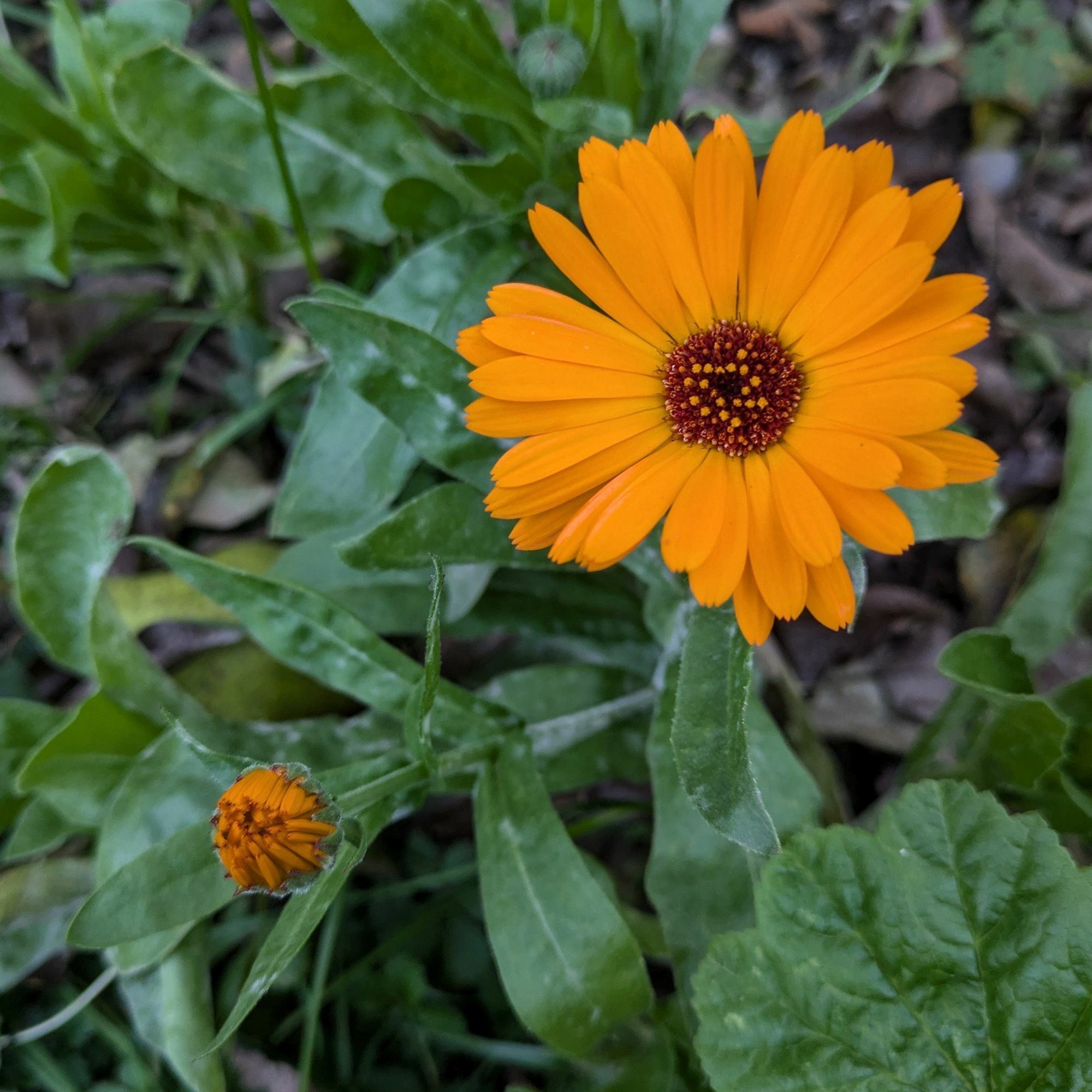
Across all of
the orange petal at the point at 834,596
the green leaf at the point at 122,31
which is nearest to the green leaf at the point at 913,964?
the orange petal at the point at 834,596

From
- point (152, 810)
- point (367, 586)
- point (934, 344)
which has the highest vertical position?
point (934, 344)

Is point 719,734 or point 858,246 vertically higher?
point 858,246

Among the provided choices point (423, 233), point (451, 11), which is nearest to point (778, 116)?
point (423, 233)

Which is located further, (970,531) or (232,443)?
(232,443)

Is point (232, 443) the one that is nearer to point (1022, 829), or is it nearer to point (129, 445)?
point (129, 445)

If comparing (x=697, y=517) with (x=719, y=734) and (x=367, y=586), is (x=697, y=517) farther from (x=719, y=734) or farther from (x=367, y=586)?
(x=367, y=586)

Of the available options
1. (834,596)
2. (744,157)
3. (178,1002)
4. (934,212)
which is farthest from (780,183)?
(178,1002)

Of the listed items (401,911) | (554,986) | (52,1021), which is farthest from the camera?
(401,911)
